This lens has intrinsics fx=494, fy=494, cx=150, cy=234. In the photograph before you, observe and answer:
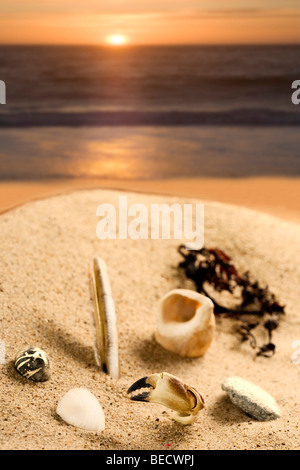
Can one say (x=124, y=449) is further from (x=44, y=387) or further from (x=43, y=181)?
(x=43, y=181)

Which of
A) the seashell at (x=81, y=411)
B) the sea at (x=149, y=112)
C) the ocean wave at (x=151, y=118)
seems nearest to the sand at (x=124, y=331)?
the seashell at (x=81, y=411)

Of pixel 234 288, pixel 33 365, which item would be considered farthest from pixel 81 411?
pixel 234 288

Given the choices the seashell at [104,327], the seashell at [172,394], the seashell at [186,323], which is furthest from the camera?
the seashell at [186,323]

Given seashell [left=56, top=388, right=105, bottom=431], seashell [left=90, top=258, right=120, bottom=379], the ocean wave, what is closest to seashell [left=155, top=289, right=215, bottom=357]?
seashell [left=90, top=258, right=120, bottom=379]

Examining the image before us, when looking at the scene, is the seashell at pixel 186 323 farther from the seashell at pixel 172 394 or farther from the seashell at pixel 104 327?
the seashell at pixel 172 394

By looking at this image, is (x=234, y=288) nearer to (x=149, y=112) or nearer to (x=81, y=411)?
(x=81, y=411)

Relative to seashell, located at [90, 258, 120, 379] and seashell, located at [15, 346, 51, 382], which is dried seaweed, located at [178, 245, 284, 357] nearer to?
seashell, located at [90, 258, 120, 379]

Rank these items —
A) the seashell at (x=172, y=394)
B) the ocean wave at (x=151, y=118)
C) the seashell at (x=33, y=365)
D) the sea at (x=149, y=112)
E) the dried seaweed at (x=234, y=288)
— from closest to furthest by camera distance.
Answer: the seashell at (x=172, y=394)
the seashell at (x=33, y=365)
the dried seaweed at (x=234, y=288)
the sea at (x=149, y=112)
the ocean wave at (x=151, y=118)
